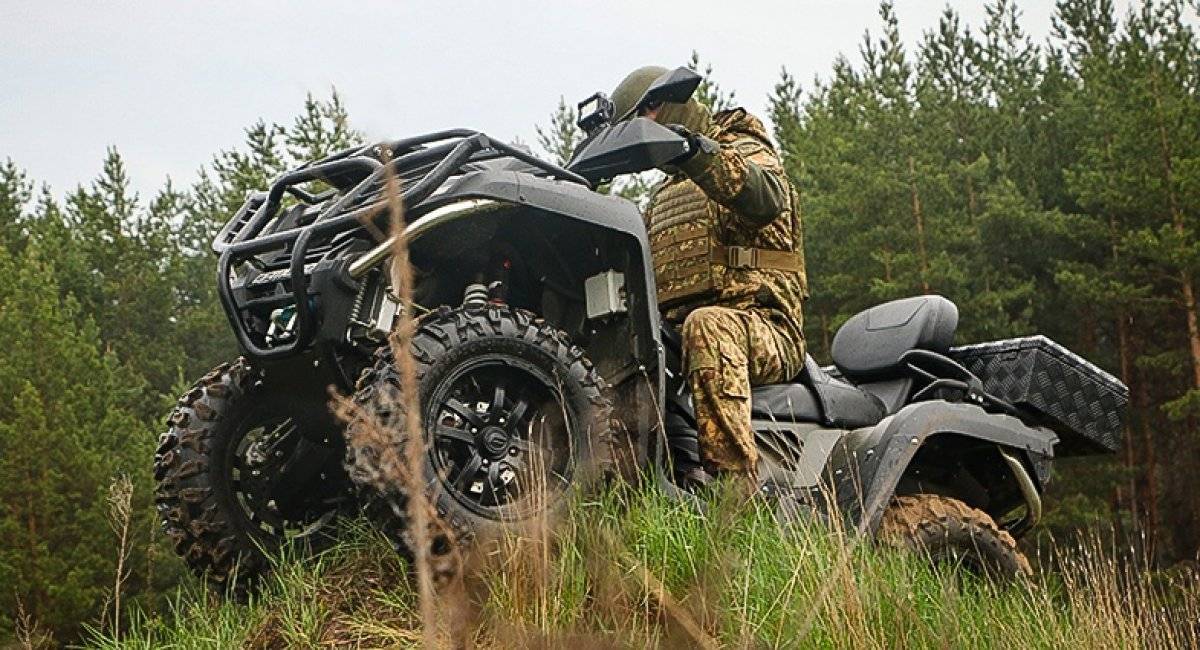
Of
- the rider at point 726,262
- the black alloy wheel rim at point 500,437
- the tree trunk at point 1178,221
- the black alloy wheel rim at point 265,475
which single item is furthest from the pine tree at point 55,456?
the tree trunk at point 1178,221

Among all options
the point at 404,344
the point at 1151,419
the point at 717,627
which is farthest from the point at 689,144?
the point at 1151,419

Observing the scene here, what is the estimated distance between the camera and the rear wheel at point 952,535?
4988mm

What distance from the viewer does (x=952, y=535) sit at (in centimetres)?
511

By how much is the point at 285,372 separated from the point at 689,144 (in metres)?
1.57

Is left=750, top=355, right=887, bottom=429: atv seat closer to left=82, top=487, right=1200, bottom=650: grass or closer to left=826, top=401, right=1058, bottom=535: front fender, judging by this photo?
left=826, top=401, right=1058, bottom=535: front fender

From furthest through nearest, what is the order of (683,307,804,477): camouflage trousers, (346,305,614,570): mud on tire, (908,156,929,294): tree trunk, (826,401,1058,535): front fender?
(908,156,929,294): tree trunk < (826,401,1058,535): front fender < (683,307,804,477): camouflage trousers < (346,305,614,570): mud on tire

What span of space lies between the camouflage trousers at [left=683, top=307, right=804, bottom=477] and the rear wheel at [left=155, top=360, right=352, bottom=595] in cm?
130

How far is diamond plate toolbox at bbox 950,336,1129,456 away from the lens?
5742mm

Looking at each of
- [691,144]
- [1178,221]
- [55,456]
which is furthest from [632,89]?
[55,456]

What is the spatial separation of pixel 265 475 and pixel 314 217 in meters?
1.00

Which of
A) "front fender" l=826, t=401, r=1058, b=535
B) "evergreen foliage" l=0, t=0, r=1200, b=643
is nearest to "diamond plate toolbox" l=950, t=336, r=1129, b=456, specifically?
"front fender" l=826, t=401, r=1058, b=535

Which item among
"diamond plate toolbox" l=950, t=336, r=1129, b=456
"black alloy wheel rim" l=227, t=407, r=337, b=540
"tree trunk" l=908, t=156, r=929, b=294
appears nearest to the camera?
"black alloy wheel rim" l=227, t=407, r=337, b=540

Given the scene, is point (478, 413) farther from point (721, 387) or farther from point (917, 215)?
point (917, 215)

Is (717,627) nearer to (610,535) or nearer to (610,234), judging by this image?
(610,535)
